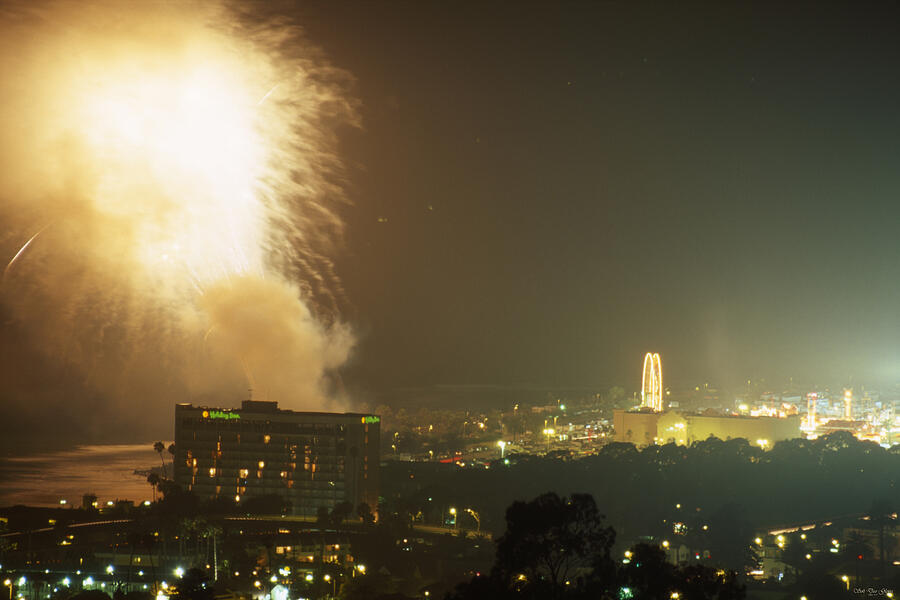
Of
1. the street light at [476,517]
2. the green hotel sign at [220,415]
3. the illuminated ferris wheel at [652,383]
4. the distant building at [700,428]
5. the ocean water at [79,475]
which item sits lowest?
the street light at [476,517]

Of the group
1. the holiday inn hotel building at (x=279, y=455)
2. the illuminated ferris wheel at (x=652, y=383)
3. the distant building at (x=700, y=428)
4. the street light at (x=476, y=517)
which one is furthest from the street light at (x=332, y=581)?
the illuminated ferris wheel at (x=652, y=383)

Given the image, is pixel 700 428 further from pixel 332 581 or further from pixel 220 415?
pixel 332 581

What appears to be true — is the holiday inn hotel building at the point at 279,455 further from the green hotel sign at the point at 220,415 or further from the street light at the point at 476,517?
the street light at the point at 476,517

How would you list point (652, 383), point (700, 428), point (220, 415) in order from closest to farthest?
1. point (220, 415)
2. point (700, 428)
3. point (652, 383)

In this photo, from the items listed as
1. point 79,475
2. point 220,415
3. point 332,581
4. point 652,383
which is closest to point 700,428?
point 652,383

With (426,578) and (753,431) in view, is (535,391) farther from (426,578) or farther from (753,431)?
(426,578)

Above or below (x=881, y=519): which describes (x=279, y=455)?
above
